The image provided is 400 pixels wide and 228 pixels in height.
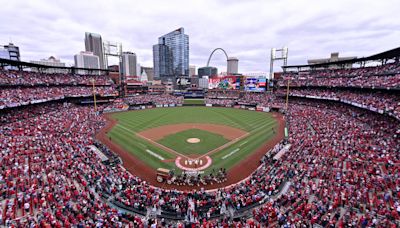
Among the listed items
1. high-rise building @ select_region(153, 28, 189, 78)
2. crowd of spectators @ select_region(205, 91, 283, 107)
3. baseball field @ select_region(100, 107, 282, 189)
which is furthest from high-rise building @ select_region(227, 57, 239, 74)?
baseball field @ select_region(100, 107, 282, 189)

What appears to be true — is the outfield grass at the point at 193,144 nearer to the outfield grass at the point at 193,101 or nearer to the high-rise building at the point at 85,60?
the outfield grass at the point at 193,101

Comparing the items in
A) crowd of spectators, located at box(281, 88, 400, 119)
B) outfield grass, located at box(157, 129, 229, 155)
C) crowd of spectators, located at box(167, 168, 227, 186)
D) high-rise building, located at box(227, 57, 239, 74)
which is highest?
high-rise building, located at box(227, 57, 239, 74)

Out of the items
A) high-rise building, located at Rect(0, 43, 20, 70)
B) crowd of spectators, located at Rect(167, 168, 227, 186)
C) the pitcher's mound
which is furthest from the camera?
high-rise building, located at Rect(0, 43, 20, 70)

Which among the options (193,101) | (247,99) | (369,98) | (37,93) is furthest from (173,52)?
(369,98)

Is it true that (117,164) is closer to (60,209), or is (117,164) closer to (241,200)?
(60,209)

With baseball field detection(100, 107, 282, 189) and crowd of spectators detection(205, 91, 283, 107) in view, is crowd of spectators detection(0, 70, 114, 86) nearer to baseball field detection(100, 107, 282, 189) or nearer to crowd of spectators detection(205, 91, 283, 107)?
baseball field detection(100, 107, 282, 189)

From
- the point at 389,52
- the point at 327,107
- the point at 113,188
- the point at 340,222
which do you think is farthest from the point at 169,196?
the point at 327,107

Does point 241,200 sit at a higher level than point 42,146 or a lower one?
lower
